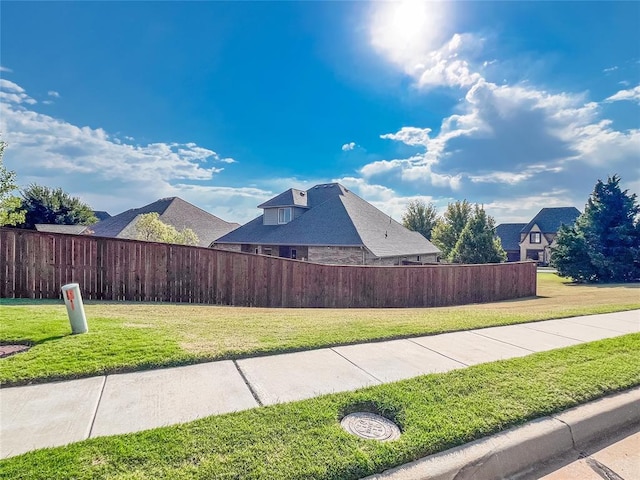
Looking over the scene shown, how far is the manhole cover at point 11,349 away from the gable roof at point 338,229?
57.1ft

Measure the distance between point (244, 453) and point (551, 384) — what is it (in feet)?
10.4

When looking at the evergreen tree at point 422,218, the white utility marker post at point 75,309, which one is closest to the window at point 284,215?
the white utility marker post at point 75,309

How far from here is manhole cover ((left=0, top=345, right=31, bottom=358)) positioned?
4016 mm

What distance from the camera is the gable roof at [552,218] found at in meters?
48.4

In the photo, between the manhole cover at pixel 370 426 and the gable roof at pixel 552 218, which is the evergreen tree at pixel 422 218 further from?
the manhole cover at pixel 370 426

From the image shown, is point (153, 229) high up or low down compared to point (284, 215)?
down

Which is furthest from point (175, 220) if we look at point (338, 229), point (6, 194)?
point (6, 194)

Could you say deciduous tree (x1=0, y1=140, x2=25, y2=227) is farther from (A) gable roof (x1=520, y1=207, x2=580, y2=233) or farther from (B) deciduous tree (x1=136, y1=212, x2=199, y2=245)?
(A) gable roof (x1=520, y1=207, x2=580, y2=233)

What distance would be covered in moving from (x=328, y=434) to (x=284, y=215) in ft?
79.7

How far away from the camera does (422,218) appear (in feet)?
166

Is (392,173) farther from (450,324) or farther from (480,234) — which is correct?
(450,324)

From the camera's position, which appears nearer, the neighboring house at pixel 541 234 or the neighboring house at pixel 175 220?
the neighboring house at pixel 175 220

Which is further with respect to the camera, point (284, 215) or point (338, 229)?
point (284, 215)

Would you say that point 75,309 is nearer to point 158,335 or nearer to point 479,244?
point 158,335
